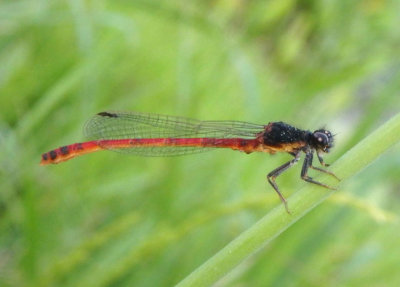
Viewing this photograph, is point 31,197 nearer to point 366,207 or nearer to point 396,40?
point 366,207

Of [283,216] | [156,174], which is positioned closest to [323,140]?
A: [156,174]

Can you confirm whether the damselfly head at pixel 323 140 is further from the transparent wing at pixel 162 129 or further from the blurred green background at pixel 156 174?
the transparent wing at pixel 162 129

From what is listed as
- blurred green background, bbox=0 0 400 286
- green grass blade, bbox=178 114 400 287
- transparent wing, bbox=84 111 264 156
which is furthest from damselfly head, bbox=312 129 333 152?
green grass blade, bbox=178 114 400 287

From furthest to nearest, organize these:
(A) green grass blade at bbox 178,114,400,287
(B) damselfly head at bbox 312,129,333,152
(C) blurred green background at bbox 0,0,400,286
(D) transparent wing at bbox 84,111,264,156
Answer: (D) transparent wing at bbox 84,111,264,156
(C) blurred green background at bbox 0,0,400,286
(B) damselfly head at bbox 312,129,333,152
(A) green grass blade at bbox 178,114,400,287

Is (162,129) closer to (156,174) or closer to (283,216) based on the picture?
(156,174)

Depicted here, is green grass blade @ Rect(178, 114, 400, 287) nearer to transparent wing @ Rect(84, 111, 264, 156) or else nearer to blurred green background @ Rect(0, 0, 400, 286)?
blurred green background @ Rect(0, 0, 400, 286)

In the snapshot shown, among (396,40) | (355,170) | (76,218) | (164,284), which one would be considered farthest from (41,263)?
(396,40)
